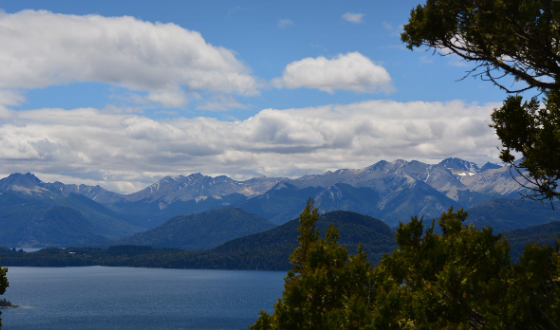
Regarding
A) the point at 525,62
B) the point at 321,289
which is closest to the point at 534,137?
the point at 525,62

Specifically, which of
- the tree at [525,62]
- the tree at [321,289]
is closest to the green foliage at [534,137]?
the tree at [525,62]

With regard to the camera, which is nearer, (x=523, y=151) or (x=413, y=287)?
(x=523, y=151)

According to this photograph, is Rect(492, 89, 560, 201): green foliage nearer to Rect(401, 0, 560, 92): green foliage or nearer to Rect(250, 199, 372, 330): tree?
Rect(401, 0, 560, 92): green foliage

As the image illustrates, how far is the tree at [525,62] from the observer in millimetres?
22953

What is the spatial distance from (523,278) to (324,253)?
11.2 meters

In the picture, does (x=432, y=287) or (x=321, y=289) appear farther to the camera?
(x=321, y=289)

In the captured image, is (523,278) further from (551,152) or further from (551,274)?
(551,152)

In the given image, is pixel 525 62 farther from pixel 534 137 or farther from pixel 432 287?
pixel 432 287

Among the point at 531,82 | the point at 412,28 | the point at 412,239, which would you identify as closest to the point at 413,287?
the point at 412,239

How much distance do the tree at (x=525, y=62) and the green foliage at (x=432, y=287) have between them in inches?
144

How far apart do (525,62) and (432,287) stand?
12.0 meters

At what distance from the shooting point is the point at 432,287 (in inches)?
880

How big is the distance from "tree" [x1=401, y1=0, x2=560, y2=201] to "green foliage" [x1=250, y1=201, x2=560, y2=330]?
365 centimetres

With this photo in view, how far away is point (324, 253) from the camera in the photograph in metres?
29.4
